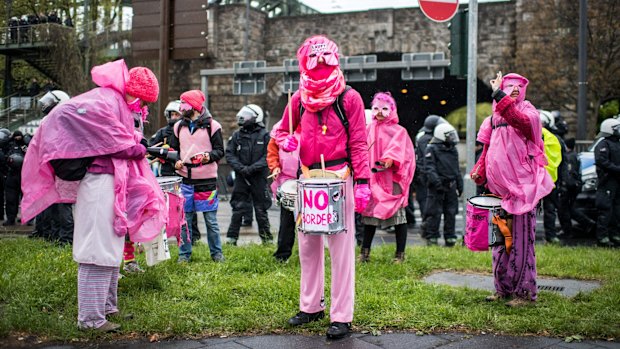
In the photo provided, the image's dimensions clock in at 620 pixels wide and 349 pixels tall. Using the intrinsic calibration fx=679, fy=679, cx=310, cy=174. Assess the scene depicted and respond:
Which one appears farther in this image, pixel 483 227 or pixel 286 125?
pixel 483 227

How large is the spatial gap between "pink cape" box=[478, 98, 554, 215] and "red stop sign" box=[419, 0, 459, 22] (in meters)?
6.06

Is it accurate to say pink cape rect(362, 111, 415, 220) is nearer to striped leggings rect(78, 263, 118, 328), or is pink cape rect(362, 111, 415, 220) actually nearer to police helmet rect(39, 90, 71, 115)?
striped leggings rect(78, 263, 118, 328)

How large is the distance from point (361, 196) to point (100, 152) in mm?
1962

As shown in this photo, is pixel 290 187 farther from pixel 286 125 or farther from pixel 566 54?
pixel 566 54

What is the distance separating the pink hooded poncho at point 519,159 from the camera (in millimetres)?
5926

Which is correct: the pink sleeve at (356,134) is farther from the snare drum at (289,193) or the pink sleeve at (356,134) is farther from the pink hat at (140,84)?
the pink hat at (140,84)

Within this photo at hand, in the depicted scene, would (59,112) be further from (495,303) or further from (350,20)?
(350,20)

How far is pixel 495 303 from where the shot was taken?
6.12 meters

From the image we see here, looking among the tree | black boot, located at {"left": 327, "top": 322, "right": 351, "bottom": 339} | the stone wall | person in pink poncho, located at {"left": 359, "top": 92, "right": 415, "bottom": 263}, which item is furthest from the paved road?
the stone wall

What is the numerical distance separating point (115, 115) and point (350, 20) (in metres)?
24.6

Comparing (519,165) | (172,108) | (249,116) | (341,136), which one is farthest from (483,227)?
(172,108)

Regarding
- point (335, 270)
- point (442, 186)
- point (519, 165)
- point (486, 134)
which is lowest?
point (335, 270)

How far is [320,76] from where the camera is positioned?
17.3ft

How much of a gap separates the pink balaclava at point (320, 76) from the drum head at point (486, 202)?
5.85 ft
